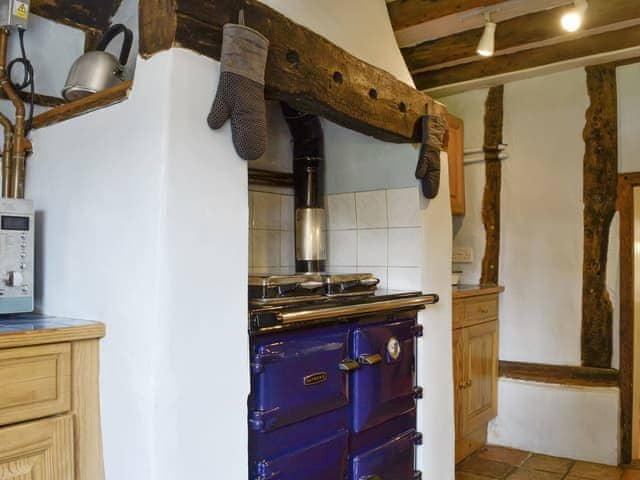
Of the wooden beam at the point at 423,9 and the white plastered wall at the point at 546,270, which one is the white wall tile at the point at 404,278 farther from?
the white plastered wall at the point at 546,270

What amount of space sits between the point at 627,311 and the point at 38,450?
2.93 metres

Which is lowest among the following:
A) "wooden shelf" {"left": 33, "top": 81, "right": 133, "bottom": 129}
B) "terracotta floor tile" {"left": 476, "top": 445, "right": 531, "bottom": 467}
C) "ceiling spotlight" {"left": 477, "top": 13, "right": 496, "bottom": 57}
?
"terracotta floor tile" {"left": 476, "top": 445, "right": 531, "bottom": 467}

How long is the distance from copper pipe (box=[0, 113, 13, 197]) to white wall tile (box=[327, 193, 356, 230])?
1327 millimetres

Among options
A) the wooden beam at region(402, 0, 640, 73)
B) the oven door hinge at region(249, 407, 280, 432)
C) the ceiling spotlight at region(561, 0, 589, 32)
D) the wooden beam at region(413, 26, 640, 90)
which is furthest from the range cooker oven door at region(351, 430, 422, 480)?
the wooden beam at region(413, 26, 640, 90)

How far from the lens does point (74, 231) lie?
1513 mm

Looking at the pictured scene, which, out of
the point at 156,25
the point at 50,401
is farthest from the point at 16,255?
the point at 156,25

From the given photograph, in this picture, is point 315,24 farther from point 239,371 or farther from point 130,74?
point 239,371

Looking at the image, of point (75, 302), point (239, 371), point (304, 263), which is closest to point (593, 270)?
point (304, 263)

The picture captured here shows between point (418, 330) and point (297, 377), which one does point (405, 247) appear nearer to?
point (418, 330)

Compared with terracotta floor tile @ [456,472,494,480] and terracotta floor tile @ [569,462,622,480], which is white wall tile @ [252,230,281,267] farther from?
terracotta floor tile @ [569,462,622,480]

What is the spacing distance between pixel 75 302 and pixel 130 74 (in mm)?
803

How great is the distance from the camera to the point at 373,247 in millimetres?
2414

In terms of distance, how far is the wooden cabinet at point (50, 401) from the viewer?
1205mm

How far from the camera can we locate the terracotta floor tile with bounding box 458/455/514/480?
288 centimetres
